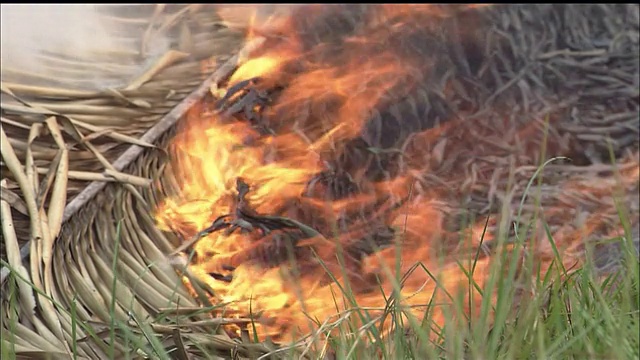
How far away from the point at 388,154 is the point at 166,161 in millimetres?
295

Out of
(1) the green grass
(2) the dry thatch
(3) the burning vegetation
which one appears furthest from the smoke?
(1) the green grass

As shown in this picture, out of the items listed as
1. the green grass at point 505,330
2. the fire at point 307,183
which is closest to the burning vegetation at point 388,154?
the fire at point 307,183

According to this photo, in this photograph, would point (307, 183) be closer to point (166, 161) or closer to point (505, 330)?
point (166, 161)

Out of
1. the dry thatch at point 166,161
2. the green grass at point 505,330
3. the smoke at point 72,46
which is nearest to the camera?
the green grass at point 505,330

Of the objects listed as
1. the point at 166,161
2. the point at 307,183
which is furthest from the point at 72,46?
→ the point at 307,183

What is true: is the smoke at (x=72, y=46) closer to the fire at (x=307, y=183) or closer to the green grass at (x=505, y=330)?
the fire at (x=307, y=183)

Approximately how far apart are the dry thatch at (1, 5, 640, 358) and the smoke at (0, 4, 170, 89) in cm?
3

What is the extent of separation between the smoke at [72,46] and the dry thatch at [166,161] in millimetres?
33

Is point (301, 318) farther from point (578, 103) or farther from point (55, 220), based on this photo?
point (578, 103)

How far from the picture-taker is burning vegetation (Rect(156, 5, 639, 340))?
40.8 inches

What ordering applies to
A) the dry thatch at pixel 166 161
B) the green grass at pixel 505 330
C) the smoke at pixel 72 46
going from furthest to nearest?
the smoke at pixel 72 46
the dry thatch at pixel 166 161
the green grass at pixel 505 330

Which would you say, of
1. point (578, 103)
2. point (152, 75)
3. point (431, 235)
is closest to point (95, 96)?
point (152, 75)

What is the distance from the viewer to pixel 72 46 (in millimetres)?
1287

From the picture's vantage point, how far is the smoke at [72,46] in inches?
48.9
